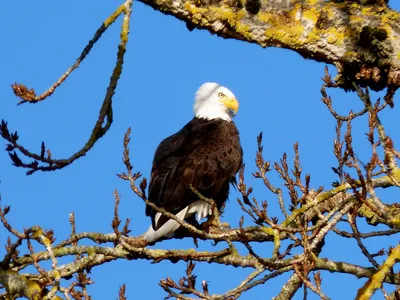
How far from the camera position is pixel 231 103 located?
9062 mm

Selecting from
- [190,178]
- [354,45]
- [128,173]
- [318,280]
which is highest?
[190,178]

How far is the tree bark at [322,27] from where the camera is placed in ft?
14.6

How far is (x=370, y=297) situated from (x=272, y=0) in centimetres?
173

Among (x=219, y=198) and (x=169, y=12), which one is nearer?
(x=169, y=12)

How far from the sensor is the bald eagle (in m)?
7.54

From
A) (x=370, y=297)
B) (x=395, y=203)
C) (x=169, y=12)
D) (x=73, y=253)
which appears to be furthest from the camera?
(x=395, y=203)

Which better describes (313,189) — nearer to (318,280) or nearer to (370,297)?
(318,280)

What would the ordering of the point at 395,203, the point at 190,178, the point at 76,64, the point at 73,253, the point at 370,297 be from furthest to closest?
the point at 190,178, the point at 395,203, the point at 73,253, the point at 76,64, the point at 370,297

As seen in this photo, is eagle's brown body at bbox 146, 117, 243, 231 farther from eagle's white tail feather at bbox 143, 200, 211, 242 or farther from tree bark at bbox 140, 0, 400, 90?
tree bark at bbox 140, 0, 400, 90

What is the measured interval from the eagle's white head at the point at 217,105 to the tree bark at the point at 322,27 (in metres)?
4.40

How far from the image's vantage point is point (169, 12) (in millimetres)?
4398

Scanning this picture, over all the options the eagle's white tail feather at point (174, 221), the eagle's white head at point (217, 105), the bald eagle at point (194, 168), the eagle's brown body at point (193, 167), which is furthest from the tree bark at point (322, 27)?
the eagle's white head at point (217, 105)

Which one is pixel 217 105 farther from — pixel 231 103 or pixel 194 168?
pixel 194 168

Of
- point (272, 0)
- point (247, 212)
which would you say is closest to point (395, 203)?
point (247, 212)
